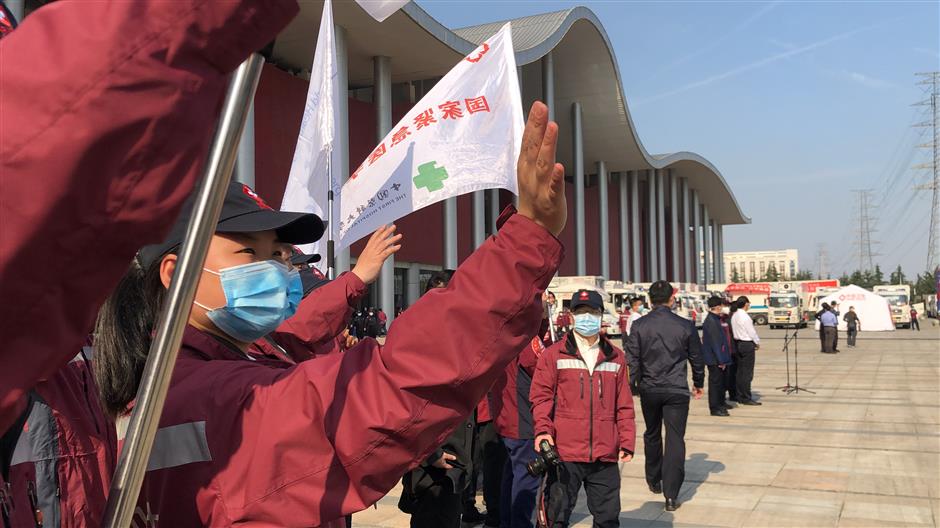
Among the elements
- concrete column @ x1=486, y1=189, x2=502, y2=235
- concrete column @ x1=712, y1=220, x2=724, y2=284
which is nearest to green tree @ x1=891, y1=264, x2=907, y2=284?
concrete column @ x1=712, y1=220, x2=724, y2=284

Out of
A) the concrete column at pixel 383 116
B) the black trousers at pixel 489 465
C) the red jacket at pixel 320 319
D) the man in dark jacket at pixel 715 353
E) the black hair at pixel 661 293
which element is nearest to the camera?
the red jacket at pixel 320 319

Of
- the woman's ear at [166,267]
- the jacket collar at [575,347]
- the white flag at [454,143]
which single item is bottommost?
the jacket collar at [575,347]

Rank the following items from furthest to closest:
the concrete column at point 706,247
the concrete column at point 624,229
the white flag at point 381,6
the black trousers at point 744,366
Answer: the concrete column at point 706,247 < the concrete column at point 624,229 < the black trousers at point 744,366 < the white flag at point 381,6

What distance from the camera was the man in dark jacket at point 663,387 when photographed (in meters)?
6.38

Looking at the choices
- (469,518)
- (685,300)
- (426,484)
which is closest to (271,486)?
(426,484)

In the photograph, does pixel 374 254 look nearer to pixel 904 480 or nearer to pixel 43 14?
pixel 43 14

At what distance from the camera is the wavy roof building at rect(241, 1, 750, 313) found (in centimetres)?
2520

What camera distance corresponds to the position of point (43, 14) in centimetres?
68

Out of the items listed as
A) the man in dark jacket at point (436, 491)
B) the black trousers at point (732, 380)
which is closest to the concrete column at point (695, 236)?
the black trousers at point (732, 380)

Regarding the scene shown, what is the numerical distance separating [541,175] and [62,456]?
93 cm

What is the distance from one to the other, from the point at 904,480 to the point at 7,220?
8.13 m

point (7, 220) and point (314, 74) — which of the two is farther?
point (314, 74)

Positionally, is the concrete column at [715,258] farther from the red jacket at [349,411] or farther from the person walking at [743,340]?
the red jacket at [349,411]

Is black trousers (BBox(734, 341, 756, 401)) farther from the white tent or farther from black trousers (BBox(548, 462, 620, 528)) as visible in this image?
the white tent
